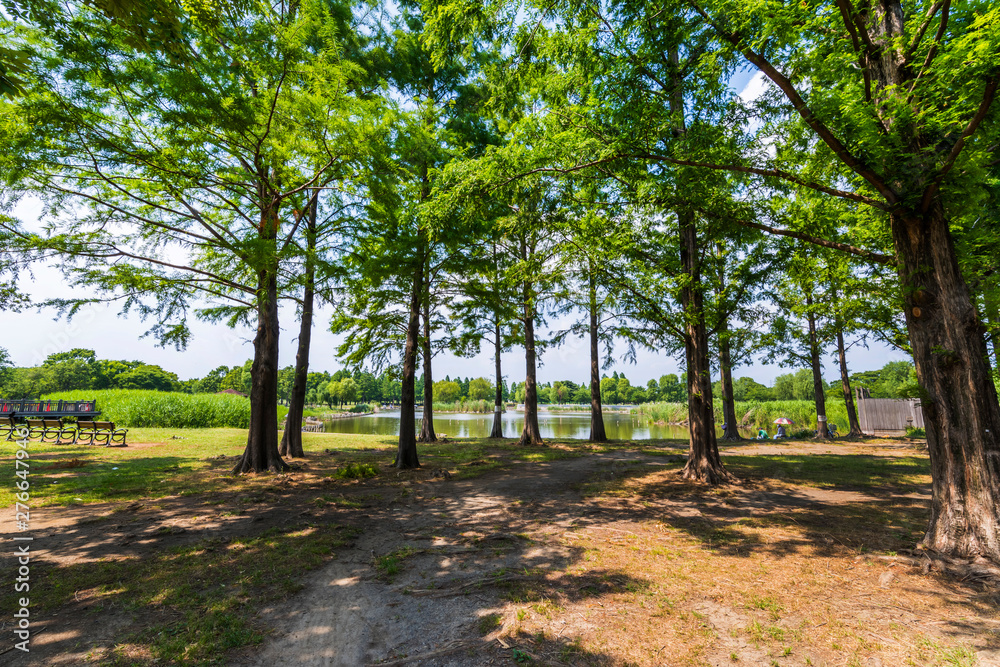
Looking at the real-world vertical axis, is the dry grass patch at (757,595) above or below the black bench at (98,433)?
below

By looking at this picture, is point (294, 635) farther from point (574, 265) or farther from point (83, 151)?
point (574, 265)

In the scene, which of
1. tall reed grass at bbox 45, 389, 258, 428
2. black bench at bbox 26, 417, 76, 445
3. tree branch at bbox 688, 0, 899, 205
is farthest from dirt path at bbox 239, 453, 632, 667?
tall reed grass at bbox 45, 389, 258, 428

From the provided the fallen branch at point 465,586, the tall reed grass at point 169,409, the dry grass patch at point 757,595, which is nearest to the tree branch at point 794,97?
the dry grass patch at point 757,595

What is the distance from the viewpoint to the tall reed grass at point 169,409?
2086cm

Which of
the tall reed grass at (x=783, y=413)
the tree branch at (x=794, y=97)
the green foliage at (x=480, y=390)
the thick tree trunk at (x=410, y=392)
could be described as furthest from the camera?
the green foliage at (x=480, y=390)

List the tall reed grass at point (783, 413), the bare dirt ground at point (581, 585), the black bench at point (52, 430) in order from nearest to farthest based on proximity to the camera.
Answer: the bare dirt ground at point (581, 585)
the black bench at point (52, 430)
the tall reed grass at point (783, 413)

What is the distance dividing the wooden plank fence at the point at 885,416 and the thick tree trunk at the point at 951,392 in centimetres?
2333

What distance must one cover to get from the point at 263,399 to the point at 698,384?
407 inches

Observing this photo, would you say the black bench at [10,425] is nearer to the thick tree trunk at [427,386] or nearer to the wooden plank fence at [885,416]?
the thick tree trunk at [427,386]

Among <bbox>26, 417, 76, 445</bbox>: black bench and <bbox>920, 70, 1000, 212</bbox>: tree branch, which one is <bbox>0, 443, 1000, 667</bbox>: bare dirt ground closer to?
<bbox>920, 70, 1000, 212</bbox>: tree branch

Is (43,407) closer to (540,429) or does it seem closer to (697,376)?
(697,376)

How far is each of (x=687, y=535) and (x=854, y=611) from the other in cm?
218

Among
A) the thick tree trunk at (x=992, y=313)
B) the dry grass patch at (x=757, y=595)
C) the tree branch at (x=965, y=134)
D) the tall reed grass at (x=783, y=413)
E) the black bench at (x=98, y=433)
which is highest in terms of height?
the tree branch at (x=965, y=134)

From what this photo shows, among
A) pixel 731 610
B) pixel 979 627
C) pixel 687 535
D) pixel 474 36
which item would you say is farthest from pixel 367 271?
pixel 979 627
